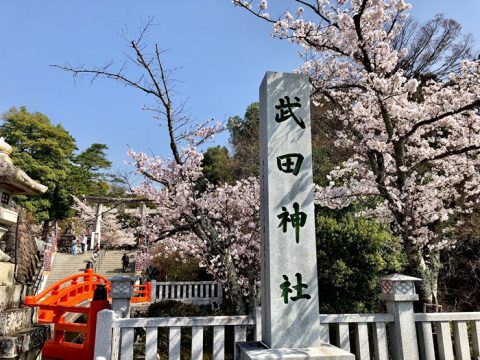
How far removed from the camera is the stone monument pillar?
3443 mm

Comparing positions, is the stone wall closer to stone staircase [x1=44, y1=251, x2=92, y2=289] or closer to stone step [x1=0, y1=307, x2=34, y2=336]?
stone step [x1=0, y1=307, x2=34, y2=336]

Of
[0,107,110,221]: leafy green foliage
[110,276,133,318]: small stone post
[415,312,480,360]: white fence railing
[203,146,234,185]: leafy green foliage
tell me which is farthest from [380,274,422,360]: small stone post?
[0,107,110,221]: leafy green foliage

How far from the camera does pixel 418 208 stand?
6.89 metres

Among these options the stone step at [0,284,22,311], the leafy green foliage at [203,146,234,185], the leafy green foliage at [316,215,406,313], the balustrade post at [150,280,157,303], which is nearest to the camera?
the stone step at [0,284,22,311]

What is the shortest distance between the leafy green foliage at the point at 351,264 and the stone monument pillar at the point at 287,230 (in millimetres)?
4900

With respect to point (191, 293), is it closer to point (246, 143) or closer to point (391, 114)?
point (391, 114)

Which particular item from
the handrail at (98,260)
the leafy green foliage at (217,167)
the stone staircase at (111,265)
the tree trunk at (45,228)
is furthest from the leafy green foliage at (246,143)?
the tree trunk at (45,228)

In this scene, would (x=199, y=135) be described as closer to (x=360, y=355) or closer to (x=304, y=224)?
(x=304, y=224)

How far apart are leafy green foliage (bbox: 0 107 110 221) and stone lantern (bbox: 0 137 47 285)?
2647 centimetres

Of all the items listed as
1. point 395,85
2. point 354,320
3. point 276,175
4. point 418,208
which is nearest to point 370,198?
point 418,208

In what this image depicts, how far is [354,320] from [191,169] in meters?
5.28

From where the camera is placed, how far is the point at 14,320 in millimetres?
2754

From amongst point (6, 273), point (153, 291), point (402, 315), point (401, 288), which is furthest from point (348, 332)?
point (153, 291)

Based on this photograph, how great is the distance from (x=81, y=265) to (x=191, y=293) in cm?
1232
